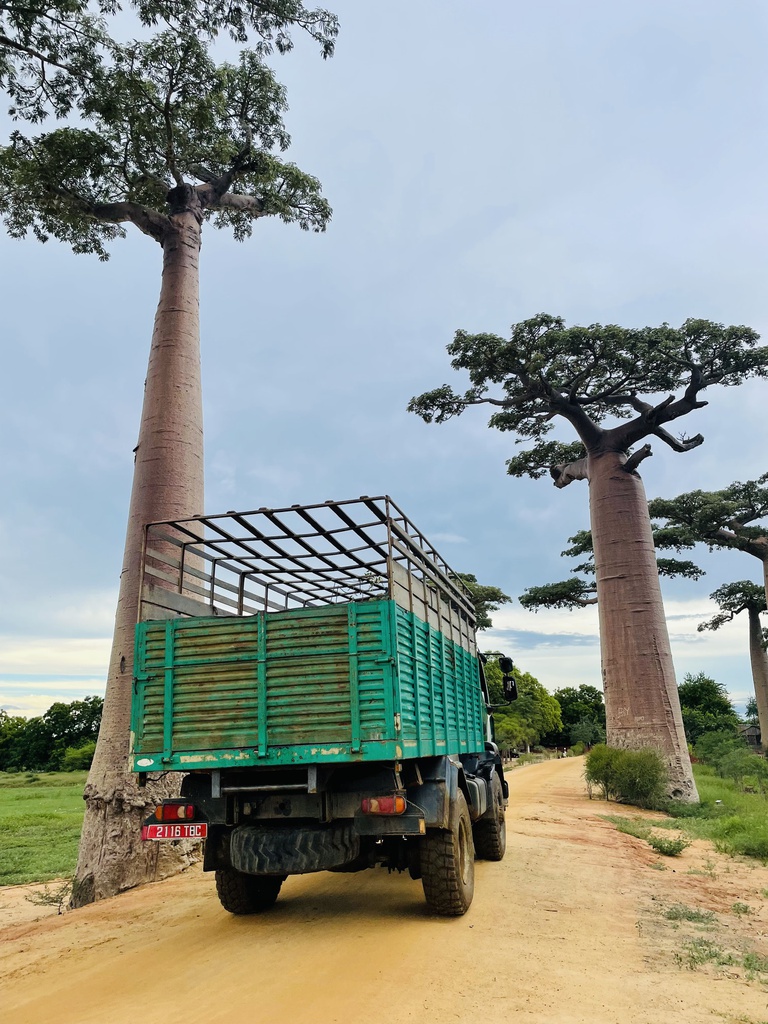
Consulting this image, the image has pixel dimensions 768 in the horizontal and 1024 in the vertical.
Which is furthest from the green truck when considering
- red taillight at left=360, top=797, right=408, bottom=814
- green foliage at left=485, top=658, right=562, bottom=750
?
green foliage at left=485, top=658, right=562, bottom=750

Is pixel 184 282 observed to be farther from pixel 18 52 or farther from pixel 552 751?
pixel 552 751

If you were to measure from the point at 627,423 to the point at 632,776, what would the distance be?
Answer: 28.0 feet

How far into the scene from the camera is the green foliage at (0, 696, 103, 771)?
52656mm

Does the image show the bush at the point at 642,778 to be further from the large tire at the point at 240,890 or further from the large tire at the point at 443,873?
the large tire at the point at 240,890

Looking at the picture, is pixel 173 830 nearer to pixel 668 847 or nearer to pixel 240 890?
pixel 240 890

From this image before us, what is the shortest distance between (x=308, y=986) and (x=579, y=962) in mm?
1723

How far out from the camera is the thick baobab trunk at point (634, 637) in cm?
1677

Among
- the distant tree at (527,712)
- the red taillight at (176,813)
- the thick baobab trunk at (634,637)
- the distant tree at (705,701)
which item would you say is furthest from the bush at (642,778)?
the distant tree at (705,701)

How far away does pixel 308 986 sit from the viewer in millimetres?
4051

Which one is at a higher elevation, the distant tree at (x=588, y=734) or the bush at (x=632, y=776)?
the distant tree at (x=588, y=734)

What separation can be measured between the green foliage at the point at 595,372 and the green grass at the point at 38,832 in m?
13.2

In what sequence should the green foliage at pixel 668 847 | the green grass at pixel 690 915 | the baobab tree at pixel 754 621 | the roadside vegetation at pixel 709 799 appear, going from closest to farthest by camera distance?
the green grass at pixel 690 915
the green foliage at pixel 668 847
the roadside vegetation at pixel 709 799
the baobab tree at pixel 754 621

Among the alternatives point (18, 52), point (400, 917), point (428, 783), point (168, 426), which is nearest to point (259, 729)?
point (428, 783)

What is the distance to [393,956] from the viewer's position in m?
4.54
